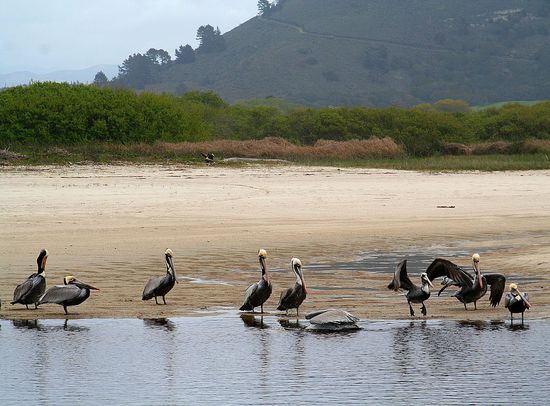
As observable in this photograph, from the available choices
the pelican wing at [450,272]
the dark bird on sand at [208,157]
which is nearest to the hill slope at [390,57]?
the dark bird on sand at [208,157]

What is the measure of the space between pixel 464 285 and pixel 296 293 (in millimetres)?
1872

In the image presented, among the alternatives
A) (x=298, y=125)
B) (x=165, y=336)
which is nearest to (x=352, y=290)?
(x=165, y=336)

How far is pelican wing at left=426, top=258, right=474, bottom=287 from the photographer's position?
11.6 meters

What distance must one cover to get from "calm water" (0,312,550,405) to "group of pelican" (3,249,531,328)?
213 mm

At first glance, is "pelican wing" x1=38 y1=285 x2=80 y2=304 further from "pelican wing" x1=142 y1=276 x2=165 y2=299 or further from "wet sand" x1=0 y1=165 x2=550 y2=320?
"pelican wing" x1=142 y1=276 x2=165 y2=299

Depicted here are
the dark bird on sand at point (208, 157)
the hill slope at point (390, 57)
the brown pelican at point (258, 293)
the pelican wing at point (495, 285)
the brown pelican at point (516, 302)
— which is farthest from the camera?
the hill slope at point (390, 57)

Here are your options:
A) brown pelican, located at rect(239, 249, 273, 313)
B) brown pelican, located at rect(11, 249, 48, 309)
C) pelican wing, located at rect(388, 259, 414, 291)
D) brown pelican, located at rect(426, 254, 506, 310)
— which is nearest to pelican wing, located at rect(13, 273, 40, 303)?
brown pelican, located at rect(11, 249, 48, 309)

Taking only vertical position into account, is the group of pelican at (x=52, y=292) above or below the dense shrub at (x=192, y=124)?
below

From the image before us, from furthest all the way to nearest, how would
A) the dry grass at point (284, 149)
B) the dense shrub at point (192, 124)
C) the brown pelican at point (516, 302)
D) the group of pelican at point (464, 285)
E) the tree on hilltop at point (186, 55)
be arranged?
the tree on hilltop at point (186, 55) → the dense shrub at point (192, 124) → the dry grass at point (284, 149) → the group of pelican at point (464, 285) → the brown pelican at point (516, 302)

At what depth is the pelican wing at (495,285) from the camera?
1150 cm

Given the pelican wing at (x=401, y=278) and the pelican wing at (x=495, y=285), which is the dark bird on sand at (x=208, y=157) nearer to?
the pelican wing at (x=495, y=285)

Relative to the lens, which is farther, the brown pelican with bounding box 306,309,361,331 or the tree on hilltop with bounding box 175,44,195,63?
the tree on hilltop with bounding box 175,44,195,63

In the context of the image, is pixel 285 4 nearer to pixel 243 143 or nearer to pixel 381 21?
pixel 381 21

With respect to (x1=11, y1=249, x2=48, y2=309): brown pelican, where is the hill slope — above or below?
above
